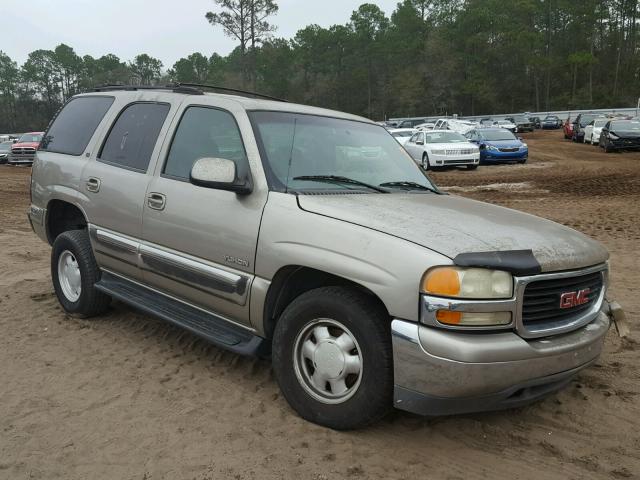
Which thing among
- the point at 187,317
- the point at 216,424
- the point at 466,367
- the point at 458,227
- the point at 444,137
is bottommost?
the point at 216,424

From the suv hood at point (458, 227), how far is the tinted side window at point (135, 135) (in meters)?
1.55

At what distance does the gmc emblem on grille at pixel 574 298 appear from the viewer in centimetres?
297

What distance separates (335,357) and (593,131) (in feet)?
104

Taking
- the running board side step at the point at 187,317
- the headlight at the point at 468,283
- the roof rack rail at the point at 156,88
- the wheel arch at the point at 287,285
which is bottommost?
the running board side step at the point at 187,317

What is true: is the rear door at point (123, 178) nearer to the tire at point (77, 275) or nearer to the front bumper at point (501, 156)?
the tire at point (77, 275)

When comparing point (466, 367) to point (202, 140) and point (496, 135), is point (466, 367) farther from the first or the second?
point (496, 135)

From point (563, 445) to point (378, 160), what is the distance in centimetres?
217

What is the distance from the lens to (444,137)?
2084 centimetres

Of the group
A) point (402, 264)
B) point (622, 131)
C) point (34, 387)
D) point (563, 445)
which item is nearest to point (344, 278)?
point (402, 264)

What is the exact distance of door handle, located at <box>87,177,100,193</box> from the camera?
4602mm

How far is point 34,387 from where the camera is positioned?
3752 millimetres

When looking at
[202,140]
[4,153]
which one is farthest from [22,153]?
[202,140]

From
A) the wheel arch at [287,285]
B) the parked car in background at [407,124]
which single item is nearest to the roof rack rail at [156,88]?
the wheel arch at [287,285]

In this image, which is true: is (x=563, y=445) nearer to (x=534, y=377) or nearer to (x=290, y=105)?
(x=534, y=377)
